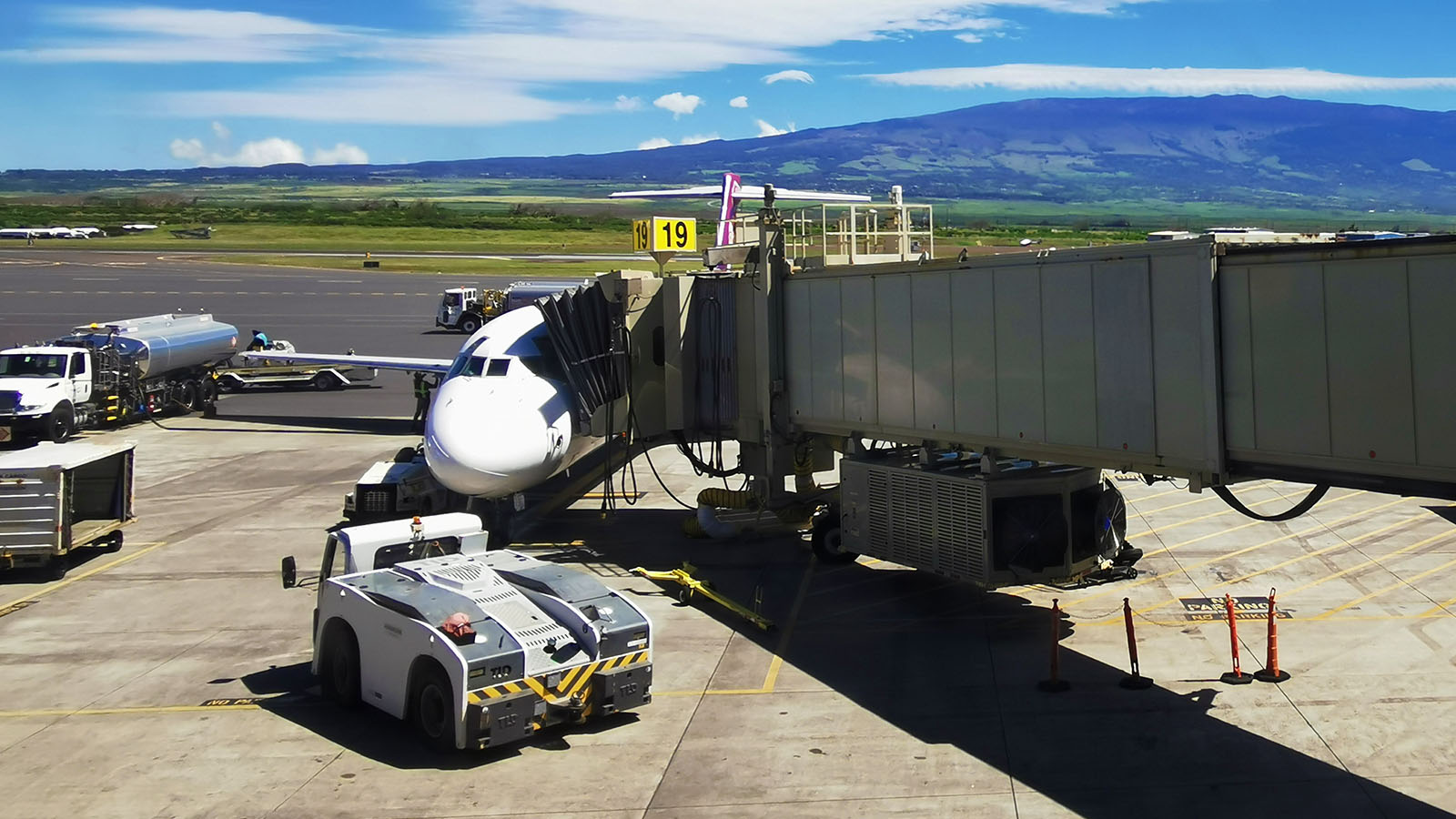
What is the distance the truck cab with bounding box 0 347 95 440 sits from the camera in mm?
38594

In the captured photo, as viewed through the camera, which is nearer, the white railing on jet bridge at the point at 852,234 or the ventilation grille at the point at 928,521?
the ventilation grille at the point at 928,521

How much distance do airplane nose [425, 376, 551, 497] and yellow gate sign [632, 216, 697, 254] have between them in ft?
14.9

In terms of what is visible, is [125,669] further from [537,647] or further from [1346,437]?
[1346,437]

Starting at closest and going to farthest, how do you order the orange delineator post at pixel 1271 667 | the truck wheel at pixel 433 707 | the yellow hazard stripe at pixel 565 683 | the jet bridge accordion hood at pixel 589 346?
the yellow hazard stripe at pixel 565 683, the truck wheel at pixel 433 707, the orange delineator post at pixel 1271 667, the jet bridge accordion hood at pixel 589 346

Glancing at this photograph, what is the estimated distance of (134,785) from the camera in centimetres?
1451

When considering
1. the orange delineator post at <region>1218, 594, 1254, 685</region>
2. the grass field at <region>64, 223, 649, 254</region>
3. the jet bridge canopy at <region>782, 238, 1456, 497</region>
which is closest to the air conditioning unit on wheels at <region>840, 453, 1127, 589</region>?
the jet bridge canopy at <region>782, 238, 1456, 497</region>

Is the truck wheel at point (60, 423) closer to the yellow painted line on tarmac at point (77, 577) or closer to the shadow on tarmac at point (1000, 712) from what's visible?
the yellow painted line on tarmac at point (77, 577)

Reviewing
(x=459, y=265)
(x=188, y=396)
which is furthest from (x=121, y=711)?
(x=459, y=265)

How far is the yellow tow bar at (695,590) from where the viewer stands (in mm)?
20828

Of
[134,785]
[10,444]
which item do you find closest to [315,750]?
[134,785]

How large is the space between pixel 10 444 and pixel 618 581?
991 inches

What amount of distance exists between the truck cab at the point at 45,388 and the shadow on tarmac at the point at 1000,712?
80.6ft

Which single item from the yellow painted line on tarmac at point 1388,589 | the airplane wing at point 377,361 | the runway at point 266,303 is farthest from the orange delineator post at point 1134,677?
the runway at point 266,303

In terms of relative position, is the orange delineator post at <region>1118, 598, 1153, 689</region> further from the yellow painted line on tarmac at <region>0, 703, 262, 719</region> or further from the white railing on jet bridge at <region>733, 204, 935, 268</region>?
the yellow painted line on tarmac at <region>0, 703, 262, 719</region>
